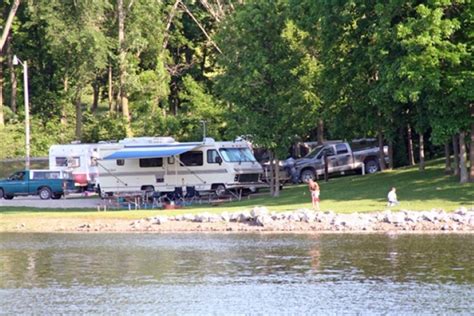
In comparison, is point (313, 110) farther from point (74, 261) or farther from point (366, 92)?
point (74, 261)

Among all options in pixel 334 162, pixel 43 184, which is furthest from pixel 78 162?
pixel 334 162

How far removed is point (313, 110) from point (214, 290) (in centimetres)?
2469

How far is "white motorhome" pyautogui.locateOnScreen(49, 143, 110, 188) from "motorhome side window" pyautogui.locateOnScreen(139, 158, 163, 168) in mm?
4627

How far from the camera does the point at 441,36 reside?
39.7m

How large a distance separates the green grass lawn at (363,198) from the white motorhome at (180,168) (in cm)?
151

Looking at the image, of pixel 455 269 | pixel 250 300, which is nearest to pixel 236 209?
pixel 455 269

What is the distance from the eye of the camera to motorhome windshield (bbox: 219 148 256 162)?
4803cm

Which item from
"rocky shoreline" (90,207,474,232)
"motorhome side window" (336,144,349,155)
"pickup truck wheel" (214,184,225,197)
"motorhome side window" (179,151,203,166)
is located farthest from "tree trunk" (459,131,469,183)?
"motorhome side window" (179,151,203,166)

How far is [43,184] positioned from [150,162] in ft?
26.2

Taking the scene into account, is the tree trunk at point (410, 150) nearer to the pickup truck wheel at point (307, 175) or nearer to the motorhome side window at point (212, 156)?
the pickup truck wheel at point (307, 175)

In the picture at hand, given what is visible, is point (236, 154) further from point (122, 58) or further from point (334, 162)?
point (122, 58)

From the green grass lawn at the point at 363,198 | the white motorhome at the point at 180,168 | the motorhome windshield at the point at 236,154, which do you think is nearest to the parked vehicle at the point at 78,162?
the white motorhome at the point at 180,168

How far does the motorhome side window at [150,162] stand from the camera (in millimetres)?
48491

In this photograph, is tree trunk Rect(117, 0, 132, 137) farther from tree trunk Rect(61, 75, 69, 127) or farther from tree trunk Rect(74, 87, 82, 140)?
tree trunk Rect(61, 75, 69, 127)
